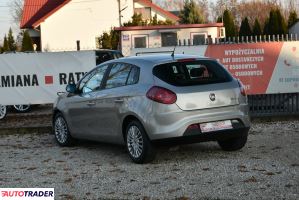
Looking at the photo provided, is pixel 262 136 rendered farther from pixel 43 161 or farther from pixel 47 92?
pixel 47 92

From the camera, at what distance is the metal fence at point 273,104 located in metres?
13.7

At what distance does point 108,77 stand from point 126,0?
128 feet

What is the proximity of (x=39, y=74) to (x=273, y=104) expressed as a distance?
19.4 feet

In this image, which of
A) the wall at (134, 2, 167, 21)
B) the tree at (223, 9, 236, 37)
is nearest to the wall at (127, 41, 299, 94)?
the tree at (223, 9, 236, 37)

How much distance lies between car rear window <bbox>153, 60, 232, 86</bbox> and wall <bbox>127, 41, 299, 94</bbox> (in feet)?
15.7

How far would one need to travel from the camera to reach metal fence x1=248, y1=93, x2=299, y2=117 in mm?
13711

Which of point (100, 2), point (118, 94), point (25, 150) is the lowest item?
point (25, 150)

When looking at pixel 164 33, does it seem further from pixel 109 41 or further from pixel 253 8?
pixel 253 8

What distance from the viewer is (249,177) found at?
292 inches

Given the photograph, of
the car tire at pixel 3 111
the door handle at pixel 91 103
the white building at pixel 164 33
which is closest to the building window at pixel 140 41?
the white building at pixel 164 33

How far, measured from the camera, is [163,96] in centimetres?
825

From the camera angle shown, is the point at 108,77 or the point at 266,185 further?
the point at 108,77

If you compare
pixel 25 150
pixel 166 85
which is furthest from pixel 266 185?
pixel 25 150

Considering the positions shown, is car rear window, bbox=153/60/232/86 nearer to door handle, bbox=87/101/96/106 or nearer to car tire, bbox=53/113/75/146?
door handle, bbox=87/101/96/106
